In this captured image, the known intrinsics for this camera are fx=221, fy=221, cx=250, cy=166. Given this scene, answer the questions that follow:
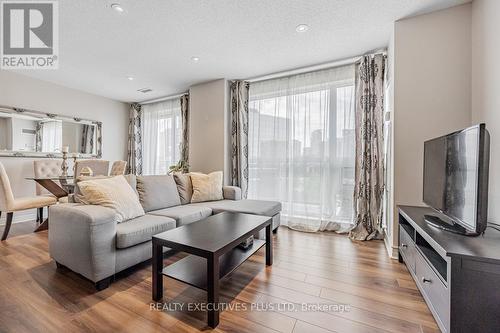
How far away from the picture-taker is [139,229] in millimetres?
1880

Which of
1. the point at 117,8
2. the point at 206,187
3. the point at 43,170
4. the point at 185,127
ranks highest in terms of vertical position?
the point at 117,8

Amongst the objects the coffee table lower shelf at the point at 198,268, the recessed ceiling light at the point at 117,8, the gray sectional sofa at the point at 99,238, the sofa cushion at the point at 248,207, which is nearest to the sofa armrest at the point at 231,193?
the sofa cushion at the point at 248,207

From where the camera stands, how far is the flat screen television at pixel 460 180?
1.22 metres

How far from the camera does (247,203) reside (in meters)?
3.04

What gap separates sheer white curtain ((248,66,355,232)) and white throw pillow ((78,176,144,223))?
2058 millimetres

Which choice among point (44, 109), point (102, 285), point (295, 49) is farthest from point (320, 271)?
point (44, 109)

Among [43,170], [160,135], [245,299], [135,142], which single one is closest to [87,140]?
[135,142]

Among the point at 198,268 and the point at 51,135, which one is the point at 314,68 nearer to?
the point at 198,268

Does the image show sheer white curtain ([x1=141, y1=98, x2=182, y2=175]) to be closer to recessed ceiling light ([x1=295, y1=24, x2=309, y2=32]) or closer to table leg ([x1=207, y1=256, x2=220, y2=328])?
recessed ceiling light ([x1=295, y1=24, x2=309, y2=32])

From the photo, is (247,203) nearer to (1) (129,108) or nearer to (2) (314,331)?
(2) (314,331)

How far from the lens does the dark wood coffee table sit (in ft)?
4.38

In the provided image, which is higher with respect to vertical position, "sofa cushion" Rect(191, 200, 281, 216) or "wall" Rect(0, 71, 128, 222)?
"wall" Rect(0, 71, 128, 222)

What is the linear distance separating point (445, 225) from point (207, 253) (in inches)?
63.5

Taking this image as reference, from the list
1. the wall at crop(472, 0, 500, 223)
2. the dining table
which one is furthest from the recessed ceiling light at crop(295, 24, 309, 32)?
the dining table
